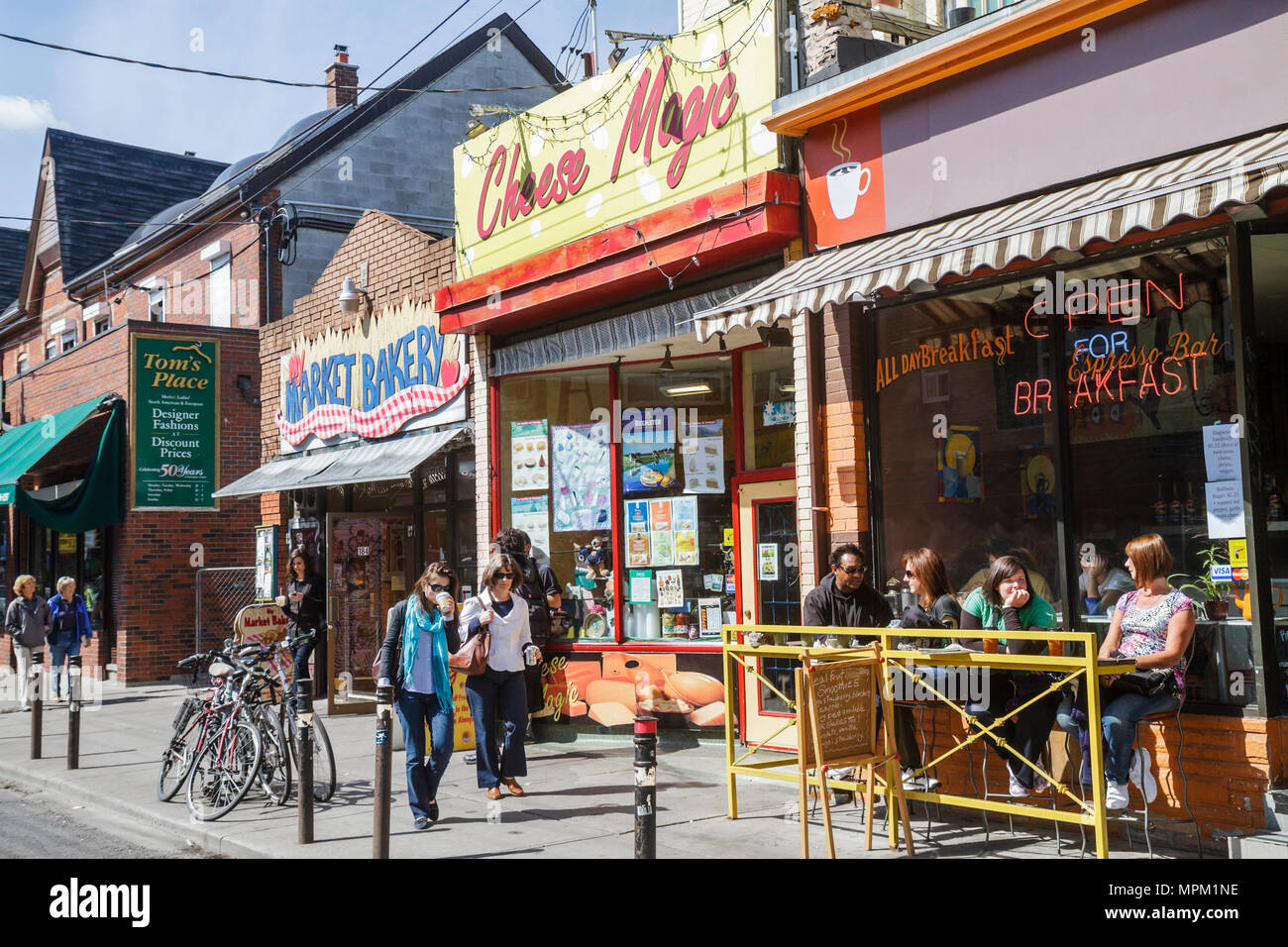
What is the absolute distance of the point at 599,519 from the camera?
37.8 ft

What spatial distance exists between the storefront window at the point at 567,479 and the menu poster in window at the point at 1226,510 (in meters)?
5.79

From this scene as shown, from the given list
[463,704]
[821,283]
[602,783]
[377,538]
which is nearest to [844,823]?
[602,783]

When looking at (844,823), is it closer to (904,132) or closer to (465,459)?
(904,132)

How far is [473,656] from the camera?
27.6 feet

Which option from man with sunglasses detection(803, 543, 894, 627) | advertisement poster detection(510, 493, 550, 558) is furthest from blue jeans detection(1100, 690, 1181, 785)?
advertisement poster detection(510, 493, 550, 558)

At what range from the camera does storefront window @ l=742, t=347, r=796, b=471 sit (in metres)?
10.2

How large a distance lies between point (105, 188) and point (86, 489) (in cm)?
1162

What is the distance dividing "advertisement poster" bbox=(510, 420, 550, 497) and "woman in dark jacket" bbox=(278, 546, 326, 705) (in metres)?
3.48

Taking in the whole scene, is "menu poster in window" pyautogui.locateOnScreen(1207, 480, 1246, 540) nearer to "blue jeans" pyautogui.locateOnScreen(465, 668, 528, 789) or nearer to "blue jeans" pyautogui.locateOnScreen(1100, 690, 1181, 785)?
"blue jeans" pyautogui.locateOnScreen(1100, 690, 1181, 785)

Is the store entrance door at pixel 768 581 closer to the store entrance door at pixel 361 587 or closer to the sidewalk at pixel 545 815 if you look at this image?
the sidewalk at pixel 545 815

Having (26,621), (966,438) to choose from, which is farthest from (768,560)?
(26,621)

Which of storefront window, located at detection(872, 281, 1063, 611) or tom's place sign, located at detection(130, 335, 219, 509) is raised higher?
tom's place sign, located at detection(130, 335, 219, 509)

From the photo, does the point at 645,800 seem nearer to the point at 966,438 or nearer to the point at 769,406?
the point at 966,438

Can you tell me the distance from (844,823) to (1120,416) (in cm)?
314
